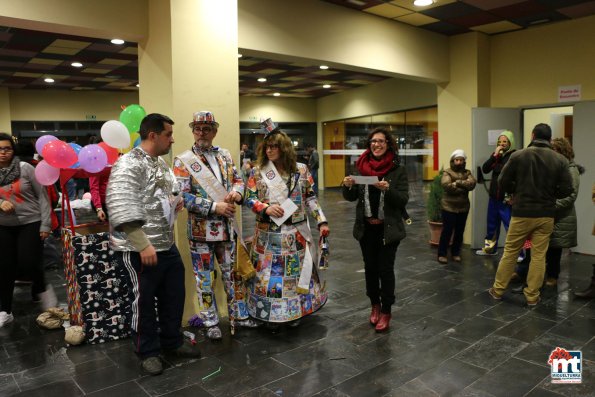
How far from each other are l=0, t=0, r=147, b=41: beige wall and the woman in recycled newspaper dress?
1.44m

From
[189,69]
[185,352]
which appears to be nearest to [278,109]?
[189,69]

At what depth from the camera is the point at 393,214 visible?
330cm

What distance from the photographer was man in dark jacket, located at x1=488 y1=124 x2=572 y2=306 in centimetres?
384

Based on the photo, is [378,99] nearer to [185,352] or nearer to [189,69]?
[189,69]

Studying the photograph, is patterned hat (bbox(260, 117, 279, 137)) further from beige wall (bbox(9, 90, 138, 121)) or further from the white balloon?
beige wall (bbox(9, 90, 138, 121))

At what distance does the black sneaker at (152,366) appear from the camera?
2821mm

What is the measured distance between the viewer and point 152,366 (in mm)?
2834

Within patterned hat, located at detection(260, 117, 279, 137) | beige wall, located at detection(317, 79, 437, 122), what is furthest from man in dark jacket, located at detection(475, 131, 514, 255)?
beige wall, located at detection(317, 79, 437, 122)

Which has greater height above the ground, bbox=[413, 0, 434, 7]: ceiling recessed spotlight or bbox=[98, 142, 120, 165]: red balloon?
bbox=[413, 0, 434, 7]: ceiling recessed spotlight

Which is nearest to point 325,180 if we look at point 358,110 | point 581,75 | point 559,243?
point 358,110

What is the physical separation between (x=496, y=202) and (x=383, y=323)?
2972 millimetres

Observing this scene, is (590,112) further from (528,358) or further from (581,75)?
(528,358)
